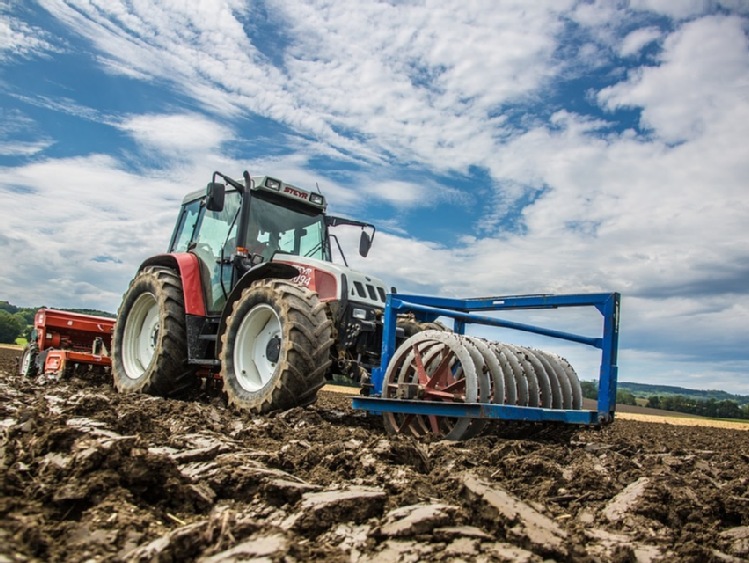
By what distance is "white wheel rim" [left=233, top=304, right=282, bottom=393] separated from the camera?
6.26 meters

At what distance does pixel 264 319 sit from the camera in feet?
20.8

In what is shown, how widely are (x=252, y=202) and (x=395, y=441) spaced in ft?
13.9

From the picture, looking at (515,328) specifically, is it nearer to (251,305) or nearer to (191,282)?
(251,305)

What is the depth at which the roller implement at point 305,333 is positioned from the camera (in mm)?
5125

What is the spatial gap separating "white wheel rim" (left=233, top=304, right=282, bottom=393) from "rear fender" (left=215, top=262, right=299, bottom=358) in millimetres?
415

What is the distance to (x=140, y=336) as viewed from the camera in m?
8.64

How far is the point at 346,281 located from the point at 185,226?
3225mm

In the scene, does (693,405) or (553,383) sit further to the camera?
(693,405)

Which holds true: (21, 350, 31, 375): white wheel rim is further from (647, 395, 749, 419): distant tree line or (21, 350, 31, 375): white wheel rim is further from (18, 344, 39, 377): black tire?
(647, 395, 749, 419): distant tree line

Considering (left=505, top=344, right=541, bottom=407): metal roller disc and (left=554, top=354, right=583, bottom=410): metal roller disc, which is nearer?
(left=505, top=344, right=541, bottom=407): metal roller disc

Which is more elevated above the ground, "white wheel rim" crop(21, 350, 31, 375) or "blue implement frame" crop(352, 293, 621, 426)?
"blue implement frame" crop(352, 293, 621, 426)

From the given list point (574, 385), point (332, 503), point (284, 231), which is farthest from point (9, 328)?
point (332, 503)

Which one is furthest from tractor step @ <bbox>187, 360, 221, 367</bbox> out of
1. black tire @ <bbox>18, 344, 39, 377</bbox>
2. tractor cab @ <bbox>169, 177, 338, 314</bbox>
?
black tire @ <bbox>18, 344, 39, 377</bbox>

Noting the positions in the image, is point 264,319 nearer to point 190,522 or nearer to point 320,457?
point 320,457
